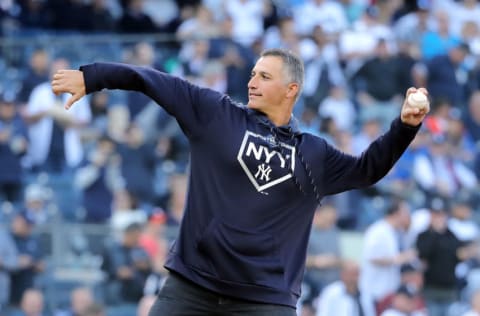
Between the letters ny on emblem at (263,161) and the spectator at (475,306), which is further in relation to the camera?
the spectator at (475,306)

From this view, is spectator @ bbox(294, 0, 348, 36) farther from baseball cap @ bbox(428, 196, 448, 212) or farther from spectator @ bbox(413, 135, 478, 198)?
baseball cap @ bbox(428, 196, 448, 212)

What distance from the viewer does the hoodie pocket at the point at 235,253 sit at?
584 cm

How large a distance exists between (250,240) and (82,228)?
7.23m

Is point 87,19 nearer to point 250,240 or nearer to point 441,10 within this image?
point 441,10

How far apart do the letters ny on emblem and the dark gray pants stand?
561mm

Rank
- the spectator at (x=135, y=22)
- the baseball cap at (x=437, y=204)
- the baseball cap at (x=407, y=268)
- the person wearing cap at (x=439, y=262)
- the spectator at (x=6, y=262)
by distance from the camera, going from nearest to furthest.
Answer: the baseball cap at (x=407, y=268) < the person wearing cap at (x=439, y=262) < the spectator at (x=6, y=262) < the baseball cap at (x=437, y=204) < the spectator at (x=135, y=22)

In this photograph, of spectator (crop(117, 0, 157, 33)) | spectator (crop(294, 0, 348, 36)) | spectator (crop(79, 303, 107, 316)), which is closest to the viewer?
spectator (crop(79, 303, 107, 316))

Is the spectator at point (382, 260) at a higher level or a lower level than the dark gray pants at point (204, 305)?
lower

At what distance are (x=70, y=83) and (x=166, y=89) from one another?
1.61 feet

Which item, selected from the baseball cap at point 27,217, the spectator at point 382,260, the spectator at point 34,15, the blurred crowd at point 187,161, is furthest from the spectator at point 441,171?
the spectator at point 34,15

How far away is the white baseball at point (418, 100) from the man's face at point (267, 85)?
0.63 metres

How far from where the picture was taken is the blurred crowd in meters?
12.3

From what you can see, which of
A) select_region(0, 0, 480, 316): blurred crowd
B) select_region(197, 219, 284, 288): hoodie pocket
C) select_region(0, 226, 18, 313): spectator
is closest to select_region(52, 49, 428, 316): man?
select_region(197, 219, 284, 288): hoodie pocket

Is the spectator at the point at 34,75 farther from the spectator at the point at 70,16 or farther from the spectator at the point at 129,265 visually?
the spectator at the point at 129,265
